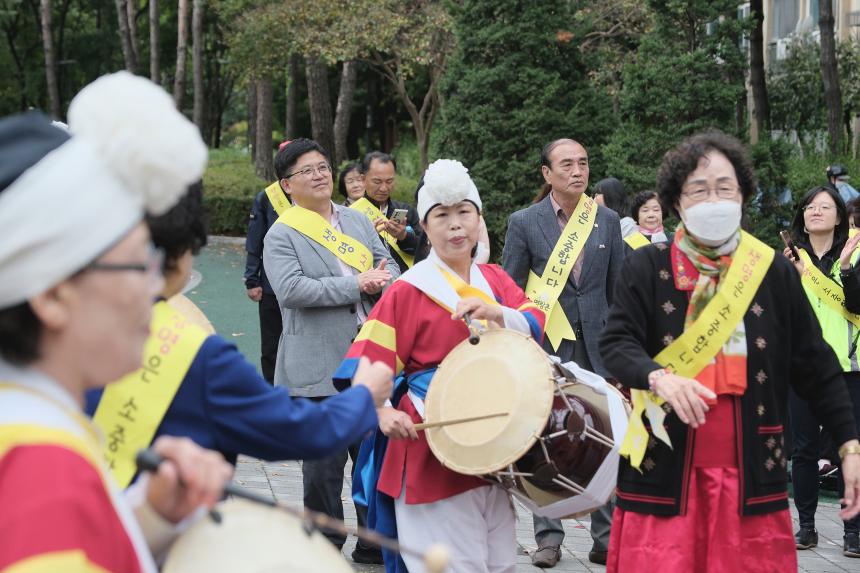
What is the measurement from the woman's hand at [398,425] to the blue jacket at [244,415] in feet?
6.41

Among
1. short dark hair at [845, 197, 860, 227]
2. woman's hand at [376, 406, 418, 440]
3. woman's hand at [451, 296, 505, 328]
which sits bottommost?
woman's hand at [376, 406, 418, 440]

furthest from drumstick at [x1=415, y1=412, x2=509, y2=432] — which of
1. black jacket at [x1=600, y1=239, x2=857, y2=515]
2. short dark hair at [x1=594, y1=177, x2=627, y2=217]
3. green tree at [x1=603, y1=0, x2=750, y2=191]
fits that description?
green tree at [x1=603, y1=0, x2=750, y2=191]

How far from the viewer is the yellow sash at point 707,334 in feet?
13.5

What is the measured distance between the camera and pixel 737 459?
4105 millimetres

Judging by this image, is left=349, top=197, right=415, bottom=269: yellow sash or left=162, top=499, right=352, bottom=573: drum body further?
left=349, top=197, right=415, bottom=269: yellow sash

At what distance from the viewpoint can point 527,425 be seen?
4.48 metres

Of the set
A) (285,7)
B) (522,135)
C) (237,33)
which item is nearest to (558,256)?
(522,135)

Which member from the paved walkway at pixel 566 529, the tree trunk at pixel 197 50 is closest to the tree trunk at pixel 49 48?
the tree trunk at pixel 197 50

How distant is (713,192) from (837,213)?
3.71 metres

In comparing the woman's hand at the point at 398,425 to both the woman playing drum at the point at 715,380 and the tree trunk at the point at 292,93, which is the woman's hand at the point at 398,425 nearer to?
the woman playing drum at the point at 715,380

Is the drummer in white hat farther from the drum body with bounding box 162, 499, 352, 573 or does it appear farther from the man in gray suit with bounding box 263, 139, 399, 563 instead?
the man in gray suit with bounding box 263, 139, 399, 563

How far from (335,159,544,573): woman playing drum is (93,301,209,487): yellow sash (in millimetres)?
2056

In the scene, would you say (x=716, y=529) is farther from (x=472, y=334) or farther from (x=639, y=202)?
(x=639, y=202)

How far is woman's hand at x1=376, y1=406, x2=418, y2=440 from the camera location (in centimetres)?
478
